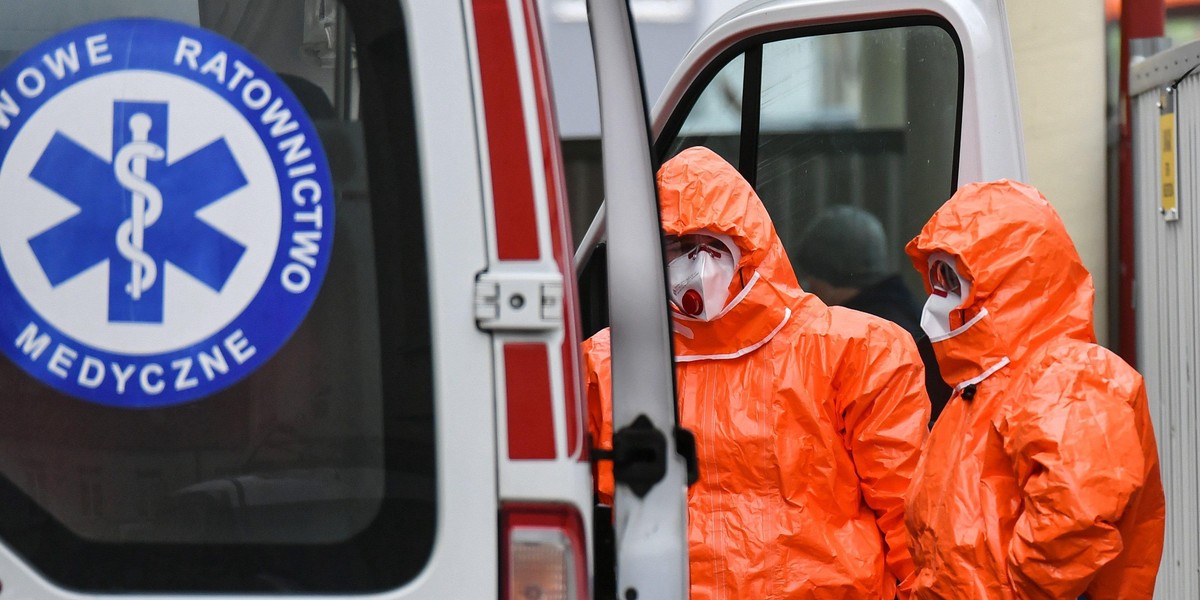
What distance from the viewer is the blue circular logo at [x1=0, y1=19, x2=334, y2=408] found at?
4.67ft

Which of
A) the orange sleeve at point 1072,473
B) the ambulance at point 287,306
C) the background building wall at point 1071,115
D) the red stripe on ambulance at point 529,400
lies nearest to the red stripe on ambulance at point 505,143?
the ambulance at point 287,306

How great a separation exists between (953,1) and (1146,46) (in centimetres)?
259

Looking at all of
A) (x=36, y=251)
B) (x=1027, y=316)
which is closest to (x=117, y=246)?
(x=36, y=251)

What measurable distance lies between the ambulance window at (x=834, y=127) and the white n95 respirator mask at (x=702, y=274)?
880 mm

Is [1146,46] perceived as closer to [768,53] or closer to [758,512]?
[768,53]

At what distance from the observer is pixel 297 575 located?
1.47 metres

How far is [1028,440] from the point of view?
7.75ft

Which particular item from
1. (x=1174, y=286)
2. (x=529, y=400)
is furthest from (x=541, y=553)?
(x=1174, y=286)

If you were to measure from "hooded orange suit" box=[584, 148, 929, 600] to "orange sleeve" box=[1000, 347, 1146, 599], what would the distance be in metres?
0.35

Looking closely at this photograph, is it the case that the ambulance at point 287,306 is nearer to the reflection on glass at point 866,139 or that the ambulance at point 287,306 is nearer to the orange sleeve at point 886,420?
the orange sleeve at point 886,420

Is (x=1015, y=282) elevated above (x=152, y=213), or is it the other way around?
(x=152, y=213)

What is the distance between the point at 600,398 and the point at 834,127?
190cm

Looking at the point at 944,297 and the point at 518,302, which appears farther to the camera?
the point at 944,297

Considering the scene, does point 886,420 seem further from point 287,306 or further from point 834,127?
point 834,127
